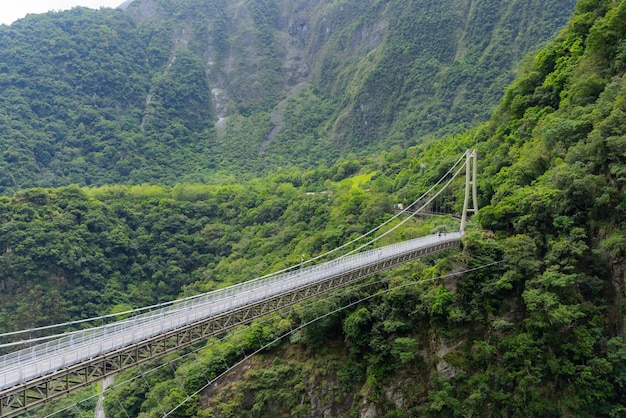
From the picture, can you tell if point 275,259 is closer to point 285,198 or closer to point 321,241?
point 321,241

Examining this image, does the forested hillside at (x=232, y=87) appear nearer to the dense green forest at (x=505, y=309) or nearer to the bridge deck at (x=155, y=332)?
the dense green forest at (x=505, y=309)

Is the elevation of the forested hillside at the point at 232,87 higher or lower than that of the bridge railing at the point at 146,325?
higher

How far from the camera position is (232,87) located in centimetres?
16475

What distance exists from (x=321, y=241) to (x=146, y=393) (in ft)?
66.0

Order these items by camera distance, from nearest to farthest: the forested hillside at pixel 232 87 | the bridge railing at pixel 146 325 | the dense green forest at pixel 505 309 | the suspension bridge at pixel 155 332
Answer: the suspension bridge at pixel 155 332, the bridge railing at pixel 146 325, the dense green forest at pixel 505 309, the forested hillside at pixel 232 87

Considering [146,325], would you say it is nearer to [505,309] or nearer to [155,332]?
[155,332]

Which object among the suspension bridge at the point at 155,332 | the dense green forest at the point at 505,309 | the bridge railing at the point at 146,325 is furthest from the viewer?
the dense green forest at the point at 505,309

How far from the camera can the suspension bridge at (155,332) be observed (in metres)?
14.4

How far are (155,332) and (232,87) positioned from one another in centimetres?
15612

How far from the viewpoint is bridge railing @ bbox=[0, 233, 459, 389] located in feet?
48.2

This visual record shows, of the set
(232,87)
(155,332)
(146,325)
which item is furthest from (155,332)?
(232,87)

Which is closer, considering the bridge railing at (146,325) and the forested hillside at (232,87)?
the bridge railing at (146,325)

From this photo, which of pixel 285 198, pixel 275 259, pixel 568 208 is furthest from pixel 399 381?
pixel 285 198

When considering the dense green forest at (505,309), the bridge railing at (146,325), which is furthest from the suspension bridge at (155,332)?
the dense green forest at (505,309)
